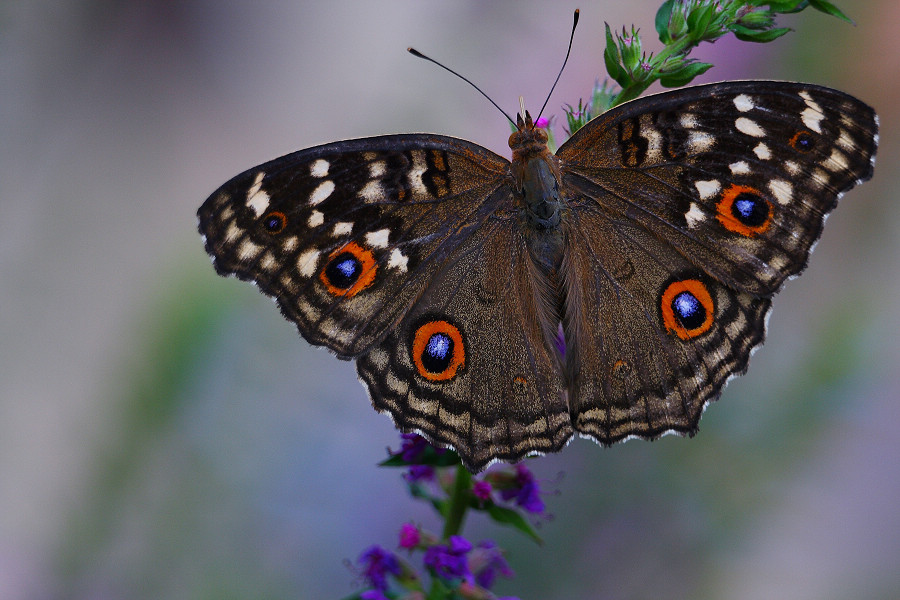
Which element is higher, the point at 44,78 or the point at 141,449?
the point at 44,78

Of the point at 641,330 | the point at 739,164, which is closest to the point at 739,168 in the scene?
the point at 739,164

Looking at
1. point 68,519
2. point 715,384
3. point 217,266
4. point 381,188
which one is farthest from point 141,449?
point 715,384

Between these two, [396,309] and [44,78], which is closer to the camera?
→ [396,309]

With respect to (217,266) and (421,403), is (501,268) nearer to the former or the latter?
(421,403)

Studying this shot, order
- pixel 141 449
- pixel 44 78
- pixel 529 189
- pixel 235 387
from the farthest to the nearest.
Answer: pixel 44 78
pixel 235 387
pixel 141 449
pixel 529 189

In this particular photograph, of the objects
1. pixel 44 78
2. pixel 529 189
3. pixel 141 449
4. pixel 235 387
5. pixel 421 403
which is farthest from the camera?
pixel 44 78

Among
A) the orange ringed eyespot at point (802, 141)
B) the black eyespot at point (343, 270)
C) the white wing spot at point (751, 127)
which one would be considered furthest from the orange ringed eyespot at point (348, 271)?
the orange ringed eyespot at point (802, 141)

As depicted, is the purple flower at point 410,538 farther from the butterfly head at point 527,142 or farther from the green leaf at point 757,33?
the green leaf at point 757,33

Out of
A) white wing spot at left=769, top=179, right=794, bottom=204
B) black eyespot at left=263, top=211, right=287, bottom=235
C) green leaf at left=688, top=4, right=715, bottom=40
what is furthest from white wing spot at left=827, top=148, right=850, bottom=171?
black eyespot at left=263, top=211, right=287, bottom=235
